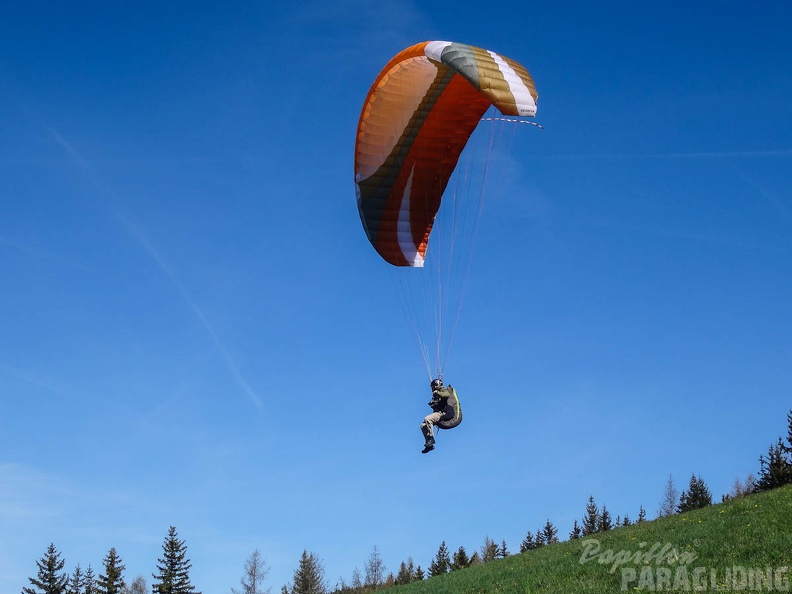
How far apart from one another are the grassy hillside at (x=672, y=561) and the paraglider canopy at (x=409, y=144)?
27.7 ft

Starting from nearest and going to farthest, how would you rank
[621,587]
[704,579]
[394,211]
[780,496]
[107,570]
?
[704,579]
[621,587]
[394,211]
[780,496]
[107,570]

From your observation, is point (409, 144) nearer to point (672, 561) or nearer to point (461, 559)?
point (672, 561)

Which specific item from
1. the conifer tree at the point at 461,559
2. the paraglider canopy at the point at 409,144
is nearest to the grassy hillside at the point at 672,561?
the paraglider canopy at the point at 409,144

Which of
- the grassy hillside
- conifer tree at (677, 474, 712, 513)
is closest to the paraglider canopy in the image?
the grassy hillside

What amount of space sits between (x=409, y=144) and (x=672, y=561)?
36.1ft

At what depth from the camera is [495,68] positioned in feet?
51.7

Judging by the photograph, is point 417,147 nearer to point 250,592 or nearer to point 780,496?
point 780,496

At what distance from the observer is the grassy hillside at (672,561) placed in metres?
17.3

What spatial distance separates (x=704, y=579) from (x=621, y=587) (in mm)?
1946

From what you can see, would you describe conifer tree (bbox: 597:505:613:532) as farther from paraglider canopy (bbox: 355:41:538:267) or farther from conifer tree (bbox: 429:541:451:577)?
Answer: paraglider canopy (bbox: 355:41:538:267)

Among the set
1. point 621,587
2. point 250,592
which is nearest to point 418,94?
point 621,587

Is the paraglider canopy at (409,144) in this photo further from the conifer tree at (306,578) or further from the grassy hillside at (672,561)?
the conifer tree at (306,578)

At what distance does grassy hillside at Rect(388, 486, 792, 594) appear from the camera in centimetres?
1727

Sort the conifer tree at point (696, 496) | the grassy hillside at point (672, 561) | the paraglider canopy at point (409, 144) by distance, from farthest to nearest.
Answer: the conifer tree at point (696, 496) < the paraglider canopy at point (409, 144) < the grassy hillside at point (672, 561)
